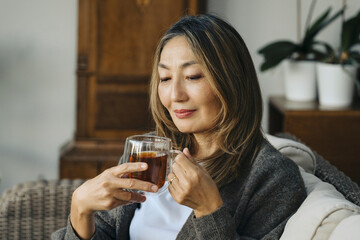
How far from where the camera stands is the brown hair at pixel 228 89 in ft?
4.33

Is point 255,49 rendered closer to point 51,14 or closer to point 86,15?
point 86,15

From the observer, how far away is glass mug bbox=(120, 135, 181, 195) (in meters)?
1.09

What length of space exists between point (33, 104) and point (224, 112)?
7.81 ft

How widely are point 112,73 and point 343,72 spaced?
1198 millimetres

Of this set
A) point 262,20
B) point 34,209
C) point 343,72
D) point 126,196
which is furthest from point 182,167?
point 262,20

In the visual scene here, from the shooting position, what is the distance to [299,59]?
3.04 m

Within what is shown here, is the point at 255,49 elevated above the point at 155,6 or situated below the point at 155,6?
below

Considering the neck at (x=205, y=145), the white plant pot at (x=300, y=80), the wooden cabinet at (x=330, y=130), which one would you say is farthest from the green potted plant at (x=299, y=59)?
the neck at (x=205, y=145)

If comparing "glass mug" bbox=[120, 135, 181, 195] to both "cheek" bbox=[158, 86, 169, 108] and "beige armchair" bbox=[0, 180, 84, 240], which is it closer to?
"cheek" bbox=[158, 86, 169, 108]

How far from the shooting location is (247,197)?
1.27 metres

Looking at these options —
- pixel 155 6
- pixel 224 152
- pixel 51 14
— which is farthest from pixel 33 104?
pixel 224 152

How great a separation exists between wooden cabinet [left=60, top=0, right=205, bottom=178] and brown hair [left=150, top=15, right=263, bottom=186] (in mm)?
1550

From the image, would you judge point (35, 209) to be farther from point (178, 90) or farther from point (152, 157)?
point (152, 157)

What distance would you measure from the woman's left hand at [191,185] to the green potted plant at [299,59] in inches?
74.4
